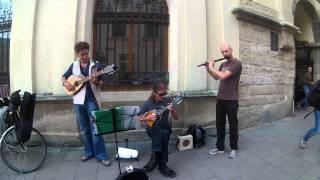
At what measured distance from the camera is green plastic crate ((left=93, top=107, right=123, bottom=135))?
14.4ft

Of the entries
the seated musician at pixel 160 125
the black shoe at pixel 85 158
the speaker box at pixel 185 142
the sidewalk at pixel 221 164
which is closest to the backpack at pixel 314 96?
the sidewalk at pixel 221 164

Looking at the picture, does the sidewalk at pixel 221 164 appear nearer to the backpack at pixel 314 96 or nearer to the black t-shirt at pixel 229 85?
the backpack at pixel 314 96

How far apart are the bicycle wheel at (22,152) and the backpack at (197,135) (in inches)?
102

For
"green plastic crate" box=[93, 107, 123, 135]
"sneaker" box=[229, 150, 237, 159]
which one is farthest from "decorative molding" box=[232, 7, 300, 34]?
"green plastic crate" box=[93, 107, 123, 135]

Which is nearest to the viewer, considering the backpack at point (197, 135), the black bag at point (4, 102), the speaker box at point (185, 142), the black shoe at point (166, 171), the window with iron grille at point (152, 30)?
the black shoe at point (166, 171)

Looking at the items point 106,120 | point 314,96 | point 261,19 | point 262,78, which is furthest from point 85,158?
point 261,19

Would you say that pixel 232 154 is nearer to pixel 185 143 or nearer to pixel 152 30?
pixel 185 143

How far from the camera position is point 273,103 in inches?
334

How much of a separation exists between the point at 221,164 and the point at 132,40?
3.01 metres

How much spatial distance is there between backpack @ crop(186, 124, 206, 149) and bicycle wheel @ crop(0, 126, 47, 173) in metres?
2.58

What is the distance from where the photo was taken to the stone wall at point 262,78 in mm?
7504

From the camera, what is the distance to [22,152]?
509 cm

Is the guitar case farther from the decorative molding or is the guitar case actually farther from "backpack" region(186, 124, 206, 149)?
the decorative molding

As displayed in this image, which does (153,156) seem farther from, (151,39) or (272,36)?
(272,36)
